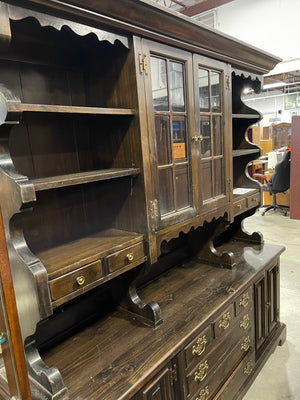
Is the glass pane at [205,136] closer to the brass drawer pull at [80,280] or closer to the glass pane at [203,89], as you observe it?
the glass pane at [203,89]

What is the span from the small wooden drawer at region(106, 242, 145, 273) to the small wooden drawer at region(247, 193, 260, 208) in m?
1.14

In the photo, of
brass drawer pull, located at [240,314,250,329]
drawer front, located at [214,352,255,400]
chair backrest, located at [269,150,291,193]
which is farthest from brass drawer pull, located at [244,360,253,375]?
chair backrest, located at [269,150,291,193]

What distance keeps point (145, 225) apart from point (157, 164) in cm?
26

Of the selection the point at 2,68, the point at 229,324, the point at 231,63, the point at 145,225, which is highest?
the point at 231,63

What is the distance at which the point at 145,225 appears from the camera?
1.25m

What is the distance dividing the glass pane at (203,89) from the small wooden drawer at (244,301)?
1049 millimetres

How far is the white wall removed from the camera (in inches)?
132

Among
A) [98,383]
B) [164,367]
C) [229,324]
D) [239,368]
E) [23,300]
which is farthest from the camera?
[239,368]

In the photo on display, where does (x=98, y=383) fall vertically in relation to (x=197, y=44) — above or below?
below

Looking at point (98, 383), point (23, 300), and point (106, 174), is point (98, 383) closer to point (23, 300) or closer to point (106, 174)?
point (23, 300)

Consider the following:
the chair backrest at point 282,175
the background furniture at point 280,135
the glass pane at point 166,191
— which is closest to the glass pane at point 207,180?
the glass pane at point 166,191

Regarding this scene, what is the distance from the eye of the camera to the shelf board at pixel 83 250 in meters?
1.01

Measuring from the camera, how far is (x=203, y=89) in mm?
1535

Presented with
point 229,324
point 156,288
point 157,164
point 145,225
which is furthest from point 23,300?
point 229,324
